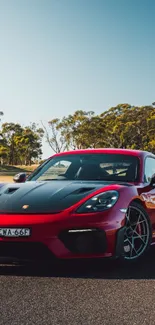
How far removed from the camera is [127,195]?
5.37 meters

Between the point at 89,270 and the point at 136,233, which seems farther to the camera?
the point at 136,233

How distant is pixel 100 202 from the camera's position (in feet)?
16.6

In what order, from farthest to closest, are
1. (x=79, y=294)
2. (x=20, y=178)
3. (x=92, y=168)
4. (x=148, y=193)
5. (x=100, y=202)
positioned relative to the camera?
(x=20, y=178)
(x=92, y=168)
(x=148, y=193)
(x=100, y=202)
(x=79, y=294)

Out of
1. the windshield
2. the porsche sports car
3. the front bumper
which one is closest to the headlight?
the porsche sports car

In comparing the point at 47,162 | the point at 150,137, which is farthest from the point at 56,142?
the point at 47,162

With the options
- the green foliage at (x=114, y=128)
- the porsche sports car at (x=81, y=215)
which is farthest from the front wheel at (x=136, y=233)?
the green foliage at (x=114, y=128)

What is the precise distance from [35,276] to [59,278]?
237mm

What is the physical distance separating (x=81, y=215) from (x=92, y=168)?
147 centimetres

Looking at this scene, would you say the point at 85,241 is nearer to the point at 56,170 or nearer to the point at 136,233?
the point at 136,233

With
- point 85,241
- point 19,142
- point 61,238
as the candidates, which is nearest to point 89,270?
point 85,241

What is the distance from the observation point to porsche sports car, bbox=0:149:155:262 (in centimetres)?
475

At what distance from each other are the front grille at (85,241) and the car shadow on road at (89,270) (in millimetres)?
157

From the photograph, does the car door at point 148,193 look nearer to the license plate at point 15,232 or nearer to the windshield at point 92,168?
the windshield at point 92,168

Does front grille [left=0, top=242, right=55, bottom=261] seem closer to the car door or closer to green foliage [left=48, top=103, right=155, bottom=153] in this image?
the car door
